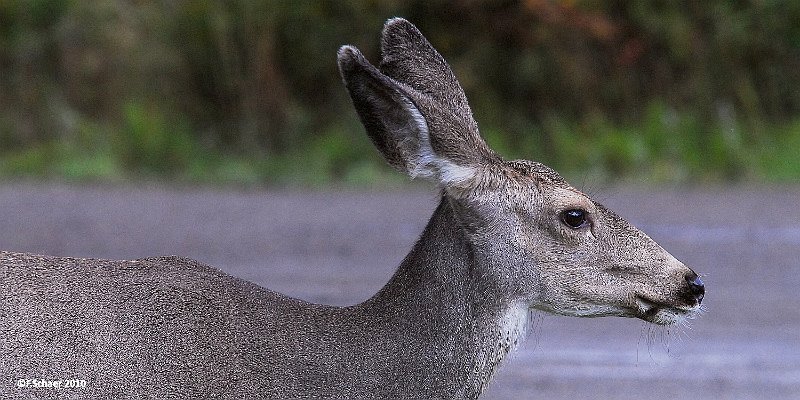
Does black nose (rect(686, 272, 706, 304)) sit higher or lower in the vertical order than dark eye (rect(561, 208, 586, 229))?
lower

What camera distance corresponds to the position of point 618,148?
14961 millimetres

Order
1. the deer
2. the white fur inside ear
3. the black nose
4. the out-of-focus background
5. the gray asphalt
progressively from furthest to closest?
the out-of-focus background
the gray asphalt
the black nose
the white fur inside ear
the deer

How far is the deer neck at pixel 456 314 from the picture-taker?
4902 millimetres

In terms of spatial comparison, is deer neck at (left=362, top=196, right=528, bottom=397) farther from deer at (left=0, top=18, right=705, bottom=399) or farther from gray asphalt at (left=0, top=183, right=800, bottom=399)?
gray asphalt at (left=0, top=183, right=800, bottom=399)

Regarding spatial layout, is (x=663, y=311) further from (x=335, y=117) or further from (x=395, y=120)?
(x=335, y=117)

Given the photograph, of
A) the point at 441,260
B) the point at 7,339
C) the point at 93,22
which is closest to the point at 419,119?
the point at 441,260

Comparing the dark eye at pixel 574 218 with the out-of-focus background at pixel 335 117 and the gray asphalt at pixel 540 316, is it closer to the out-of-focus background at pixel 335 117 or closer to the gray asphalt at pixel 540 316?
the gray asphalt at pixel 540 316

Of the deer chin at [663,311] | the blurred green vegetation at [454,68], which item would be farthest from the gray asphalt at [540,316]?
the blurred green vegetation at [454,68]

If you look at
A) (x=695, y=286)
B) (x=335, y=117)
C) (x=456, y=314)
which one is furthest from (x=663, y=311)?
(x=335, y=117)

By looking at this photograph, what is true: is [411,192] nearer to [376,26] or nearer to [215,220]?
[215,220]

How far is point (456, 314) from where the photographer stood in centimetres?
492

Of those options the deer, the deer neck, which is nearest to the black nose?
the deer

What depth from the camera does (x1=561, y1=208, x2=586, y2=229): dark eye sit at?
5.02 metres

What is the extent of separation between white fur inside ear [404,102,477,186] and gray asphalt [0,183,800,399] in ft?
6.90
